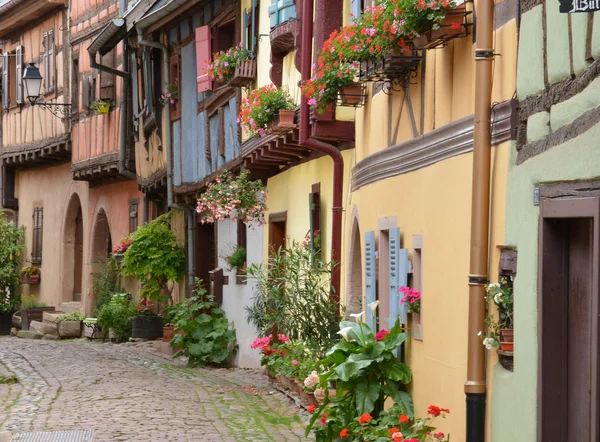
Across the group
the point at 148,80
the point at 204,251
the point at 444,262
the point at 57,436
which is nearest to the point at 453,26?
the point at 444,262

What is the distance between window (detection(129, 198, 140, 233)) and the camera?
896 inches

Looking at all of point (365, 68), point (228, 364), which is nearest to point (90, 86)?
point (228, 364)

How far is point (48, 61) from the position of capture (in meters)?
25.9

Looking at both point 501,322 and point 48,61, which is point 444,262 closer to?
point 501,322

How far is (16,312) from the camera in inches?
1035

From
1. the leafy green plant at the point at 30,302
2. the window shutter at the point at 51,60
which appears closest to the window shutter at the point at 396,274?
the leafy green plant at the point at 30,302

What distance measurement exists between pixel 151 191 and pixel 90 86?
11.6ft

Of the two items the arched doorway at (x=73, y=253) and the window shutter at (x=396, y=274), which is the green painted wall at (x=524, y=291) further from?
the arched doorway at (x=73, y=253)

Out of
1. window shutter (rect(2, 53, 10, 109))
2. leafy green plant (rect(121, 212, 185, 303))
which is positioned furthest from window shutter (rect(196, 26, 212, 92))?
window shutter (rect(2, 53, 10, 109))

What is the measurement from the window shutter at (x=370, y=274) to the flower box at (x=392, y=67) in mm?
1350

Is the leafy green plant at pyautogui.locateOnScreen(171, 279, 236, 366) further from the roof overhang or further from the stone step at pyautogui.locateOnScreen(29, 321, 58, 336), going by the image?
the roof overhang

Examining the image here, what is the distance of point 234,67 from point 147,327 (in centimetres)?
737

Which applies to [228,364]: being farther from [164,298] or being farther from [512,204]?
[512,204]

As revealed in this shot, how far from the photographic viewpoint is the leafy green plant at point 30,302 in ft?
83.8
